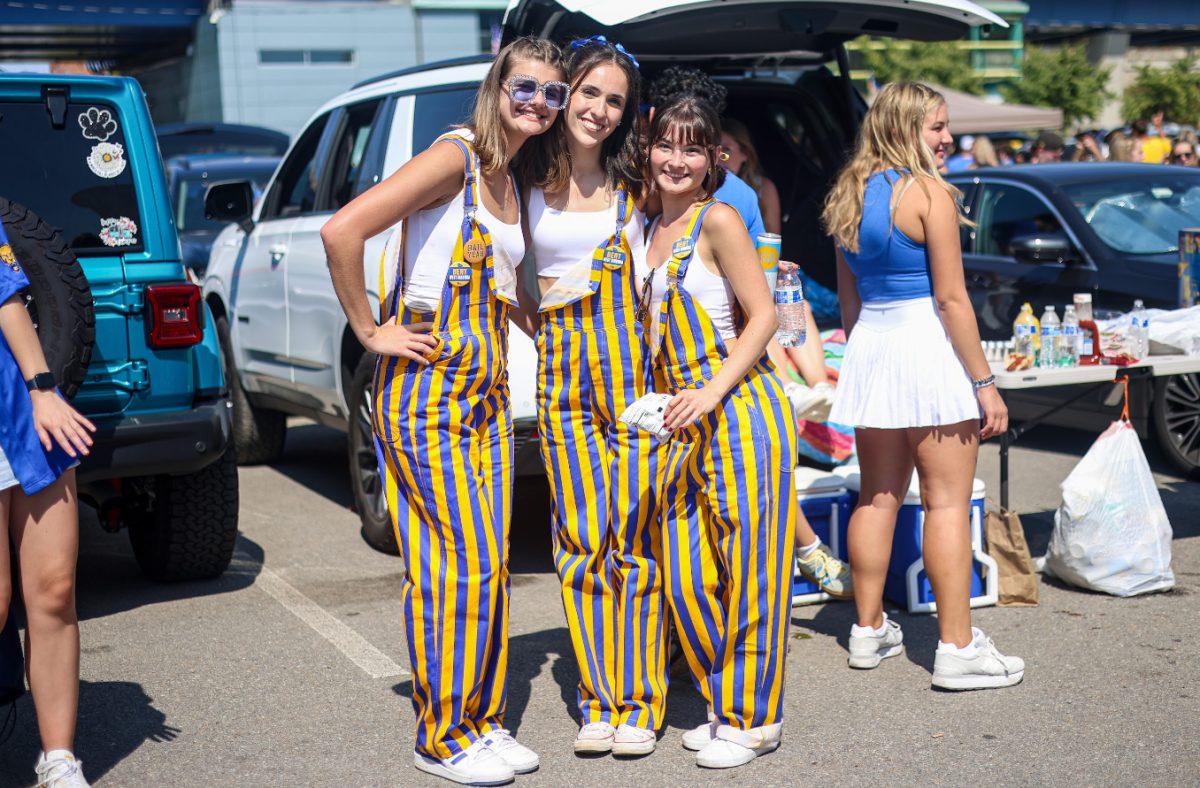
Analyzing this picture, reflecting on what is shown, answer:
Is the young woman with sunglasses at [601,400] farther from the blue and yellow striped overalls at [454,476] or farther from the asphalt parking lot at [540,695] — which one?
the asphalt parking lot at [540,695]

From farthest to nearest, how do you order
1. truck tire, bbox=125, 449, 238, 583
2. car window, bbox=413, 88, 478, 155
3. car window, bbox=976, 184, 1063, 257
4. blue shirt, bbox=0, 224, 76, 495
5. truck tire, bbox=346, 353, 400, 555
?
car window, bbox=976, 184, 1063, 257 → truck tire, bbox=346, 353, 400, 555 → car window, bbox=413, 88, 478, 155 → truck tire, bbox=125, 449, 238, 583 → blue shirt, bbox=0, 224, 76, 495

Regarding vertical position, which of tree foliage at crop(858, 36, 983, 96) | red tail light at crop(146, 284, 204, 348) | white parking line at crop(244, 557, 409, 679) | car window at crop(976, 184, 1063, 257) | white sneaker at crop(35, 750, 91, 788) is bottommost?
white parking line at crop(244, 557, 409, 679)

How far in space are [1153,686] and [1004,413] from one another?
97 centimetres

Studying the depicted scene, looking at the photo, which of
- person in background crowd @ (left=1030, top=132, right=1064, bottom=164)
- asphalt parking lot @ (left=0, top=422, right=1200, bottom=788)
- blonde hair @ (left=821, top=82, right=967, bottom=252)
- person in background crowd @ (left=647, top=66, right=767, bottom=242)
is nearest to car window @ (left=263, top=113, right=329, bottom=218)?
asphalt parking lot @ (left=0, top=422, right=1200, bottom=788)

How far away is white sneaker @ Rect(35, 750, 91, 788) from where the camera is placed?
349cm

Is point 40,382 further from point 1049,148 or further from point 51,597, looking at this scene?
point 1049,148

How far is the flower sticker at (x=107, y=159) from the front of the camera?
5.00 metres

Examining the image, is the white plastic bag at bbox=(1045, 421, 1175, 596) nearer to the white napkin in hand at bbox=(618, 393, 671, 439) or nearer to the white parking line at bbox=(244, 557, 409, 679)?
the white napkin in hand at bbox=(618, 393, 671, 439)

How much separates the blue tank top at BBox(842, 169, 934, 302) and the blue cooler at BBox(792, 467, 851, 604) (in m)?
1.12

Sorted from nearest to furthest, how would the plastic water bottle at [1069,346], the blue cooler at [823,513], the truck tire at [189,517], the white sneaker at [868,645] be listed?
1. the white sneaker at [868,645]
2. the blue cooler at [823,513]
3. the plastic water bottle at [1069,346]
4. the truck tire at [189,517]

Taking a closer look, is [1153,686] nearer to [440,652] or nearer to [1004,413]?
[1004,413]

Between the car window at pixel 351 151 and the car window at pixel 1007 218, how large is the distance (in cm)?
374

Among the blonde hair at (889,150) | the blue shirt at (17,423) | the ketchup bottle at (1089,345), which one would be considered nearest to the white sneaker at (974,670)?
the blonde hair at (889,150)

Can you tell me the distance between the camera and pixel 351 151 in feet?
20.9
